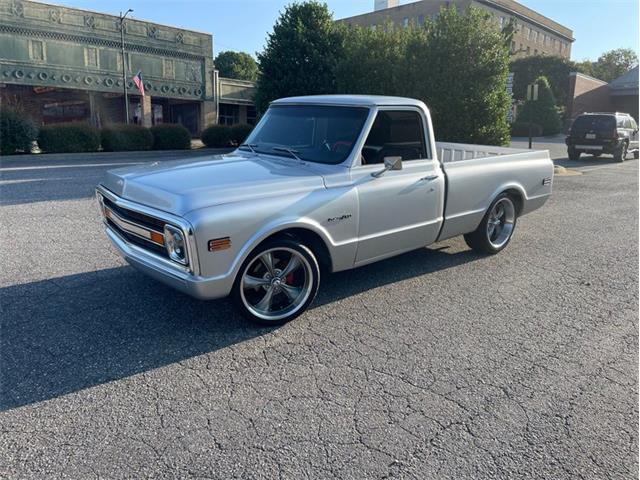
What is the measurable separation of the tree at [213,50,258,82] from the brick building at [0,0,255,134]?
3502cm

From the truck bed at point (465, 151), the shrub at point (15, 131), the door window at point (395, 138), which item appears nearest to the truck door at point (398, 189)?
the door window at point (395, 138)

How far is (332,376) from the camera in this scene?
3.49 m

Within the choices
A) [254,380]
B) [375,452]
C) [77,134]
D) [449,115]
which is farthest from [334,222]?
[77,134]

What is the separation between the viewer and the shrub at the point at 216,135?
2500cm

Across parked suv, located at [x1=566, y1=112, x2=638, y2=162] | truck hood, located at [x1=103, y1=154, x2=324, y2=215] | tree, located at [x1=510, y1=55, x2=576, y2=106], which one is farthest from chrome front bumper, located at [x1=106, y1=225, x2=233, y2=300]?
tree, located at [x1=510, y1=55, x2=576, y2=106]

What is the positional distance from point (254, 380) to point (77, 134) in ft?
65.5

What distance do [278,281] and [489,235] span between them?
3.43 meters

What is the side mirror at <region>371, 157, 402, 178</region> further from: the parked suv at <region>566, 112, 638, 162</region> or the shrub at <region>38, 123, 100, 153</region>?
the parked suv at <region>566, 112, 638, 162</region>

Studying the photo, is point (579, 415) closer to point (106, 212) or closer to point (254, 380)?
point (254, 380)

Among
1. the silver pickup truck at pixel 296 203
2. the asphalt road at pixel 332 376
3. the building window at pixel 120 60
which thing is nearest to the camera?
the asphalt road at pixel 332 376

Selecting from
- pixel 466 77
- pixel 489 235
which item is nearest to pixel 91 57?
pixel 466 77

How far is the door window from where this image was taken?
4871 millimetres

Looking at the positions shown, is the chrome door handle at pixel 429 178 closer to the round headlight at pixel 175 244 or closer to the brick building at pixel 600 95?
the round headlight at pixel 175 244

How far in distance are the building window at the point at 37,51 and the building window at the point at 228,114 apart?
1639 cm
